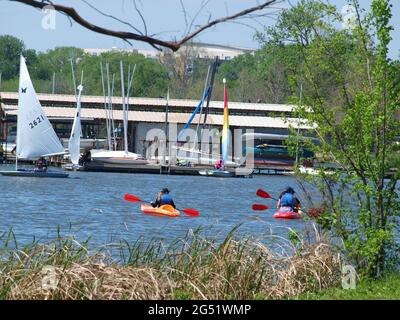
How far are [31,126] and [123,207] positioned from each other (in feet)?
43.2

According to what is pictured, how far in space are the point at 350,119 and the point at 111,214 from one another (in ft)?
77.0

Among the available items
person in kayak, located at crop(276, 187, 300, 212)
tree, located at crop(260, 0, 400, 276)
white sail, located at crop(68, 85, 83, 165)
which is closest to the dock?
white sail, located at crop(68, 85, 83, 165)

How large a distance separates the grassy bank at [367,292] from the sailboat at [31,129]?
39.7 m

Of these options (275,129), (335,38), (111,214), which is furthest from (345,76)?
(275,129)

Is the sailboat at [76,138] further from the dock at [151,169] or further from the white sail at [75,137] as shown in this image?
the dock at [151,169]

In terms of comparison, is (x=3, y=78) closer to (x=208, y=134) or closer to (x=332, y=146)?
(x=208, y=134)

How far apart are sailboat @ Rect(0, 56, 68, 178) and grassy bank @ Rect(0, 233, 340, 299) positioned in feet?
126

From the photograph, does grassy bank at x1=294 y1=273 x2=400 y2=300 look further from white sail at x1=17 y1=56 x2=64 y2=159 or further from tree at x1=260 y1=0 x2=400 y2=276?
white sail at x1=17 y1=56 x2=64 y2=159

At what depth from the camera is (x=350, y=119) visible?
53.2 feet

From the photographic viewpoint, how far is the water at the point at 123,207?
2880 centimetres

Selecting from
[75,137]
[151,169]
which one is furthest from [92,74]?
[75,137]

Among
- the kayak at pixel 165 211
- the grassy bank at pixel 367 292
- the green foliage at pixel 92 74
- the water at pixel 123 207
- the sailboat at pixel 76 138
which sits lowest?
the water at pixel 123 207

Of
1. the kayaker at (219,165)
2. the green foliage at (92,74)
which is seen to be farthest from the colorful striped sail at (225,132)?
the green foliage at (92,74)

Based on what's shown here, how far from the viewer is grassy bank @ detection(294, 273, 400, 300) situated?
14.3 m
